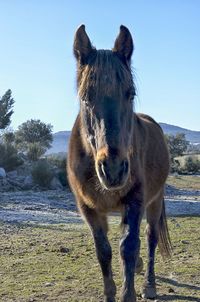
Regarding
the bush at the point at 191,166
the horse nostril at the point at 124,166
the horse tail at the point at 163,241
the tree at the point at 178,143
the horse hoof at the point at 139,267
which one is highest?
the tree at the point at 178,143

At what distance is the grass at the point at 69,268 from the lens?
18.8 ft

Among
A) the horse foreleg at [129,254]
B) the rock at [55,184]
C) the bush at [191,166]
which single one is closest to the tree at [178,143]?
the bush at [191,166]

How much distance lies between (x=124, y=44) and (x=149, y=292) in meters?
2.70

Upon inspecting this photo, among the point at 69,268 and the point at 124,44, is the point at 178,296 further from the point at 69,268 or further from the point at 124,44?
the point at 124,44

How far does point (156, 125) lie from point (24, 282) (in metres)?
2.85

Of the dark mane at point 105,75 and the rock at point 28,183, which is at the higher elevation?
the dark mane at point 105,75

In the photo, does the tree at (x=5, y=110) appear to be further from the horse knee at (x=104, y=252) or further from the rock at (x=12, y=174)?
the horse knee at (x=104, y=252)

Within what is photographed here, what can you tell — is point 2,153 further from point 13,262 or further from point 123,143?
point 123,143

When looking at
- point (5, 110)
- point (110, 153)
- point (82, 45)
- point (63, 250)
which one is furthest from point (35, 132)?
point (110, 153)

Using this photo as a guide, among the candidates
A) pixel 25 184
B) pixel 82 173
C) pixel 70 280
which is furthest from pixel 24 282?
pixel 25 184

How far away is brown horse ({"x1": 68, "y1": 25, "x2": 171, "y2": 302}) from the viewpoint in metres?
3.95

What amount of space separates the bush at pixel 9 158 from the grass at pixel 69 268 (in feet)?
49.2

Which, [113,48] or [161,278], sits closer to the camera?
[113,48]

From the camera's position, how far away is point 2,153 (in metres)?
25.0
